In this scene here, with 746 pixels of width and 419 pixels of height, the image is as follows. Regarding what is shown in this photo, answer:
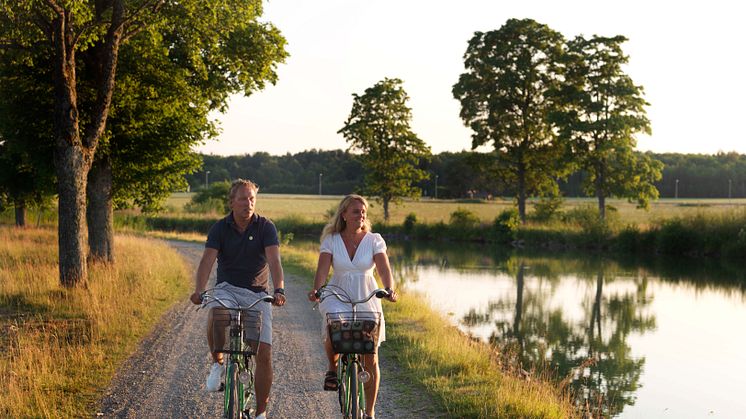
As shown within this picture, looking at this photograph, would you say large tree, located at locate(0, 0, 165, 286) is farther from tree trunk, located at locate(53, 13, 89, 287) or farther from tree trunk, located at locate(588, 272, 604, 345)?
tree trunk, located at locate(588, 272, 604, 345)

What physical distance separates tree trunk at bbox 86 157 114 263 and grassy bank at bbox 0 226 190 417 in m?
0.64

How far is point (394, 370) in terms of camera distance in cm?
961

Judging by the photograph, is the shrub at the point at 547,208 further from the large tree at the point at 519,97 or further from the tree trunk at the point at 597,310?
the tree trunk at the point at 597,310

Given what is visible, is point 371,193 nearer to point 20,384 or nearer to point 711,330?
point 711,330

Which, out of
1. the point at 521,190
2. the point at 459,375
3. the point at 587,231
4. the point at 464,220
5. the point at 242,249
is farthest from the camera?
the point at 464,220

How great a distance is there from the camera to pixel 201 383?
334 inches

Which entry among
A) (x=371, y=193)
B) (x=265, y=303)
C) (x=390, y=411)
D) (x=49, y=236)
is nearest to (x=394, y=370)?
(x=390, y=411)

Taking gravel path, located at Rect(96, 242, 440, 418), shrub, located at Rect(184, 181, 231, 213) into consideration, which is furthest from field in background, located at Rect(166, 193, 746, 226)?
gravel path, located at Rect(96, 242, 440, 418)

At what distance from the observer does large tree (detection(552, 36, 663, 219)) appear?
42.6 metres

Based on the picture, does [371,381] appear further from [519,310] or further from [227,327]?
[519,310]

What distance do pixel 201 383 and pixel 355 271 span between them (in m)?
3.20

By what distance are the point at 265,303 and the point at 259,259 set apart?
0.35 metres

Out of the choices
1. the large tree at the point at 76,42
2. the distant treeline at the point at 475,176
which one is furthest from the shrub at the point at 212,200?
the large tree at the point at 76,42

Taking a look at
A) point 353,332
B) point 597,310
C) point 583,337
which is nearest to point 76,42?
point 353,332
